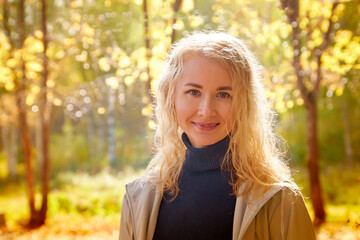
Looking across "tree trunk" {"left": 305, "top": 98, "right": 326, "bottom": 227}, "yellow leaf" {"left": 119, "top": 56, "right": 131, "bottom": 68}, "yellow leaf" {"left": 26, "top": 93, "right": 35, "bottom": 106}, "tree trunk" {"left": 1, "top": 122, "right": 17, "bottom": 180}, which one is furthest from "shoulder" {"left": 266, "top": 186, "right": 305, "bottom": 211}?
"tree trunk" {"left": 1, "top": 122, "right": 17, "bottom": 180}

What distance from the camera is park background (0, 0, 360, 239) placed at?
3.17 meters

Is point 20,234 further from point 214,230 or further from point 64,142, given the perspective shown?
point 64,142

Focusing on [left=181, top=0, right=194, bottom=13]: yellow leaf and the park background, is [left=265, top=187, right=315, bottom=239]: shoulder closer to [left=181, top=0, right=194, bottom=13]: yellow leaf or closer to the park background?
the park background

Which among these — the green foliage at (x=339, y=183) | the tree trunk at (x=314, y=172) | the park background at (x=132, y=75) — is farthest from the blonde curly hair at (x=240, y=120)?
the green foliage at (x=339, y=183)

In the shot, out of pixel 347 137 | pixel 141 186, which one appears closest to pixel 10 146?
pixel 347 137

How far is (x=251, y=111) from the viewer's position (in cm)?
123

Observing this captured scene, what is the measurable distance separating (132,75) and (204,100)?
92.3 inches

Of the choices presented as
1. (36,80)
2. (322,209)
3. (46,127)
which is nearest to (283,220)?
(322,209)

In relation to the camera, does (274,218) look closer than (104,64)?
Yes

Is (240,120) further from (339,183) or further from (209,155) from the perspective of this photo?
(339,183)

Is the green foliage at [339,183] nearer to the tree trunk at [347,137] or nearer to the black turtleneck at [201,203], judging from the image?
the tree trunk at [347,137]

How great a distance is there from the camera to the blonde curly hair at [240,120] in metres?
1.16

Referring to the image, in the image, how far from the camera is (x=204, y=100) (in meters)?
1.15

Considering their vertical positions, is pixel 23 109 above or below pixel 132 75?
below
